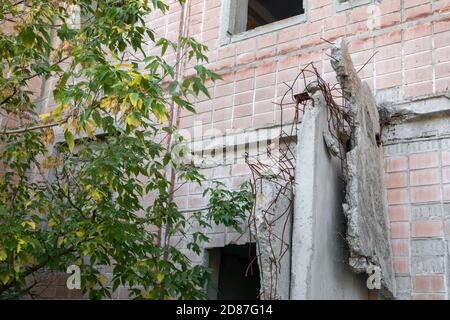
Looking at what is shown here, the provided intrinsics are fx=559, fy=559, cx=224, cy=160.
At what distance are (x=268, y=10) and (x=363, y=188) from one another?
576cm

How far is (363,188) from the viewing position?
3814 mm

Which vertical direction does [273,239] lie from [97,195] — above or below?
below

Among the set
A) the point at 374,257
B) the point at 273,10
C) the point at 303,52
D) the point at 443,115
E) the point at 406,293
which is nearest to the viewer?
the point at 374,257

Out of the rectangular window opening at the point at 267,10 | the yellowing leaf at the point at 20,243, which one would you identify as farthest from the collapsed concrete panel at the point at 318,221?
the rectangular window opening at the point at 267,10

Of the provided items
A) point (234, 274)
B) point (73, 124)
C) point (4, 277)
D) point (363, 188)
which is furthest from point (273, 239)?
point (234, 274)

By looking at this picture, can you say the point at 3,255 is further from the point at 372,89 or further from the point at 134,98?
the point at 372,89

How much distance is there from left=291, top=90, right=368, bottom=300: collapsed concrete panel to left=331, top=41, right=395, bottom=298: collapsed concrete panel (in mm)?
124

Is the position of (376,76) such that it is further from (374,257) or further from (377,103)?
(374,257)

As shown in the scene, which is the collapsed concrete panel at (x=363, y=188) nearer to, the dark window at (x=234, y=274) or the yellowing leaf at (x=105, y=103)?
the yellowing leaf at (x=105, y=103)

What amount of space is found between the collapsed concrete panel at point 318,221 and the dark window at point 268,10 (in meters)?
4.58

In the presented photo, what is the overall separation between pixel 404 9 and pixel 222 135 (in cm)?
210

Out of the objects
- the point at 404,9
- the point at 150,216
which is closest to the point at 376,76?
the point at 404,9

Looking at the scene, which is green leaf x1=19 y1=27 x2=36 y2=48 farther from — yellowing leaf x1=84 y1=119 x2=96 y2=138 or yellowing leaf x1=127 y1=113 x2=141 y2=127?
yellowing leaf x1=127 y1=113 x2=141 y2=127

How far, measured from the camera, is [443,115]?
460 centimetres
